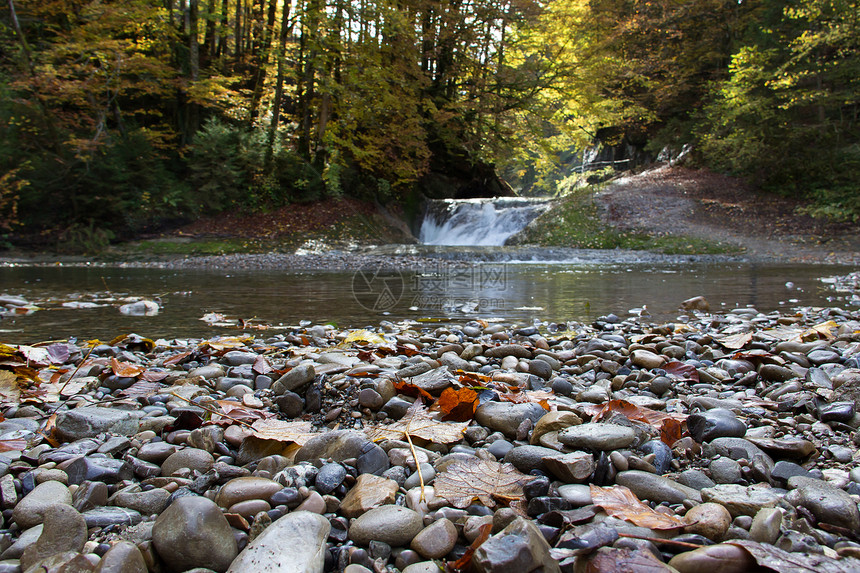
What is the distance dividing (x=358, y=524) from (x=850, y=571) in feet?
3.45

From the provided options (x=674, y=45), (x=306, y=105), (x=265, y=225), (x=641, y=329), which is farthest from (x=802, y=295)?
(x=674, y=45)

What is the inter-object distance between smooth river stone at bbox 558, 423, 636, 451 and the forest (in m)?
14.6

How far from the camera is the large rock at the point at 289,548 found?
99cm

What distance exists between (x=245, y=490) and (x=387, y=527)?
405 mm

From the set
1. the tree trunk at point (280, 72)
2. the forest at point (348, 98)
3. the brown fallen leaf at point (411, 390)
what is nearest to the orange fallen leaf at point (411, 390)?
the brown fallen leaf at point (411, 390)

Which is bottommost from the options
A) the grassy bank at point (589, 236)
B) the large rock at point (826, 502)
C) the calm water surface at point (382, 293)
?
the calm water surface at point (382, 293)

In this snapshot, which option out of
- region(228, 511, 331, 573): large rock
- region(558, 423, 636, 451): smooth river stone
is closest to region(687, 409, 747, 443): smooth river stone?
region(558, 423, 636, 451): smooth river stone

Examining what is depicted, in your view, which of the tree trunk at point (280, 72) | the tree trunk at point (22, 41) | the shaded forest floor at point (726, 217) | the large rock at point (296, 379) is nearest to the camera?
the large rock at point (296, 379)

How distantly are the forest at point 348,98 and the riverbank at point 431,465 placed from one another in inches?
540

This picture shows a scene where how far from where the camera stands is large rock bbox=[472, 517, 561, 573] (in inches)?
37.5

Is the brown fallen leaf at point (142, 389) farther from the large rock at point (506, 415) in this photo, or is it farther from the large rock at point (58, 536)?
the large rock at point (506, 415)

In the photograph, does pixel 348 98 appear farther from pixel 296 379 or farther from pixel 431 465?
pixel 431 465

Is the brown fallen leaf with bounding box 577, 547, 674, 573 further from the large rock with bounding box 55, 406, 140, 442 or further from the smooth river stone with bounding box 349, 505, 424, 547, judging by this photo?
the large rock with bounding box 55, 406, 140, 442

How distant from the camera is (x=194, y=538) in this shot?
103 cm
